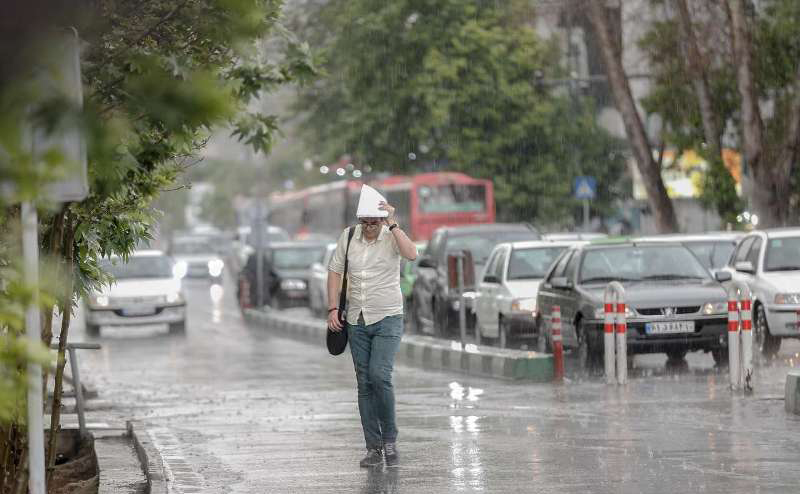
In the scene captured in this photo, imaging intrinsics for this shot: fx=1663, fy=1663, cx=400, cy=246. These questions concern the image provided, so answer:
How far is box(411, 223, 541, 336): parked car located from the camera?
87.4ft

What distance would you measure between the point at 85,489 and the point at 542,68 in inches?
1677

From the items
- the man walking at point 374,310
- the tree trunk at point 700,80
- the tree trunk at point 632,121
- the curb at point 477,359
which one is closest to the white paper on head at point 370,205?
the man walking at point 374,310

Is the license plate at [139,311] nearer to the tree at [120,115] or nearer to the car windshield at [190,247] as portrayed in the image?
the tree at [120,115]

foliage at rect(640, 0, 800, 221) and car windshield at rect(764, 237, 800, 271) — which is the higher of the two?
foliage at rect(640, 0, 800, 221)

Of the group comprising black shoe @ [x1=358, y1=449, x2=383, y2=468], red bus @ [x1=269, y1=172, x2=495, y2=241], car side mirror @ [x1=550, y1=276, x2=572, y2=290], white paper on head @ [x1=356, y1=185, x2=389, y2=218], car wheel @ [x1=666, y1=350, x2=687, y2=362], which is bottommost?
black shoe @ [x1=358, y1=449, x2=383, y2=468]

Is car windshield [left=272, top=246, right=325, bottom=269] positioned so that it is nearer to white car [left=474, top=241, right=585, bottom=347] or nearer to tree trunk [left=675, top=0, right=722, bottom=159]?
tree trunk [left=675, top=0, right=722, bottom=159]

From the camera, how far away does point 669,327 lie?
1788 cm

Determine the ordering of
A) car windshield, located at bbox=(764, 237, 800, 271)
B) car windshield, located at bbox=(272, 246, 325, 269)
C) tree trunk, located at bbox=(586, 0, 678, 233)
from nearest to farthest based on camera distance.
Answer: car windshield, located at bbox=(764, 237, 800, 271) → tree trunk, located at bbox=(586, 0, 678, 233) → car windshield, located at bbox=(272, 246, 325, 269)

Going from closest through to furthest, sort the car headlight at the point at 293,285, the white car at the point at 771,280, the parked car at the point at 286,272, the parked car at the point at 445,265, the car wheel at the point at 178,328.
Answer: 1. the white car at the point at 771,280
2. the parked car at the point at 445,265
3. the car wheel at the point at 178,328
4. the parked car at the point at 286,272
5. the car headlight at the point at 293,285

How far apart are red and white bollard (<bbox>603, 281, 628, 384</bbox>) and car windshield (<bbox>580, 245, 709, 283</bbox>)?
227 centimetres

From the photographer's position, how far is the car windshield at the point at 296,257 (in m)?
41.4

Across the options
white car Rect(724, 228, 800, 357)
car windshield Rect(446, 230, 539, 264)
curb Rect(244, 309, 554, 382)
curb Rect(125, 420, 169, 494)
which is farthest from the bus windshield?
curb Rect(125, 420, 169, 494)

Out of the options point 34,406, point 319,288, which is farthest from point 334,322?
point 319,288

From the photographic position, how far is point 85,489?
974 centimetres
